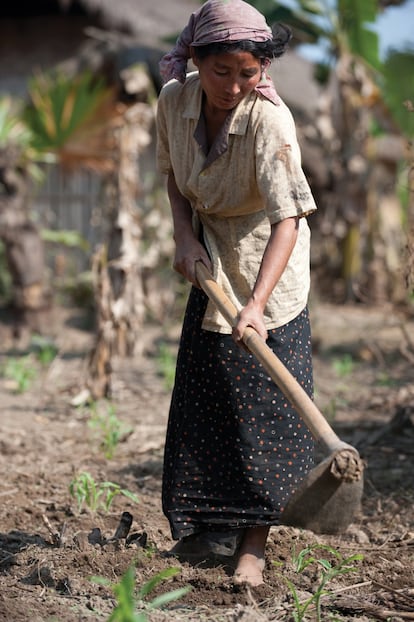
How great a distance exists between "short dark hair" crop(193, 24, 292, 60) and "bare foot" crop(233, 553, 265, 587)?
4.79 feet

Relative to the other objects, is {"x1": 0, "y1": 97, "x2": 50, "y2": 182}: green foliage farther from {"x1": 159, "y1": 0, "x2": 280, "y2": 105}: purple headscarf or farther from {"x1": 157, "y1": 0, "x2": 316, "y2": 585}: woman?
{"x1": 159, "y1": 0, "x2": 280, "y2": 105}: purple headscarf

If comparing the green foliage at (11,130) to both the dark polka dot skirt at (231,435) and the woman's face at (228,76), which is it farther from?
the woman's face at (228,76)

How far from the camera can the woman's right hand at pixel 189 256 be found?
2602mm

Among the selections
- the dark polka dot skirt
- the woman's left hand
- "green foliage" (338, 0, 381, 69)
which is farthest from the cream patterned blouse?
"green foliage" (338, 0, 381, 69)

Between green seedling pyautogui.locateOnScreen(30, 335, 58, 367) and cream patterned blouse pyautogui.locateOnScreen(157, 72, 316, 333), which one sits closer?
cream patterned blouse pyautogui.locateOnScreen(157, 72, 316, 333)

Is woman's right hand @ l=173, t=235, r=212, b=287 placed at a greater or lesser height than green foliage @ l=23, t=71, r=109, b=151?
lesser

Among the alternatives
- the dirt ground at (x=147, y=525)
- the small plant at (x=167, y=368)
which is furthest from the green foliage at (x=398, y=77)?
the small plant at (x=167, y=368)

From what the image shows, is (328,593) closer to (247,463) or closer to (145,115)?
(247,463)

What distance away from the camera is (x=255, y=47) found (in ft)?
7.54

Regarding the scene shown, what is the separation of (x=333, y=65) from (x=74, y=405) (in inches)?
216

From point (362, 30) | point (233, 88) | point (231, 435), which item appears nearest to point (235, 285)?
point (231, 435)

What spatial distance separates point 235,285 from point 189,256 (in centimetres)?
17

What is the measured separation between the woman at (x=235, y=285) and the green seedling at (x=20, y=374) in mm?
2837

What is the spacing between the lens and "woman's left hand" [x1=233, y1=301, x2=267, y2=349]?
2326mm
